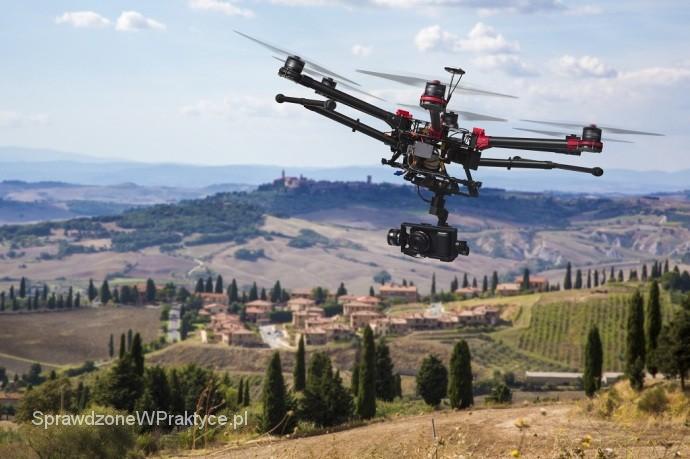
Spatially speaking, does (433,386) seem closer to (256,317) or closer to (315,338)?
(315,338)

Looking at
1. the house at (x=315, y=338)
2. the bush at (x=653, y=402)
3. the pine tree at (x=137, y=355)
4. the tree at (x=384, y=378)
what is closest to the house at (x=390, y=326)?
the house at (x=315, y=338)

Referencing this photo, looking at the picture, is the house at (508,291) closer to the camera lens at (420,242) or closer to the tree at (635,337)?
the tree at (635,337)

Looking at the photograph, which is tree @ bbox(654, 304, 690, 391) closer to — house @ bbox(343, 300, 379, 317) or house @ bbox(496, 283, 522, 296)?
house @ bbox(343, 300, 379, 317)

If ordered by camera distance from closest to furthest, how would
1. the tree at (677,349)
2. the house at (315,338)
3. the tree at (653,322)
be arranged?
the tree at (677,349) < the tree at (653,322) < the house at (315,338)

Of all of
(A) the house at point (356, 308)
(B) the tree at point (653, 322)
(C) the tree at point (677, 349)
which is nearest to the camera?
(C) the tree at point (677, 349)

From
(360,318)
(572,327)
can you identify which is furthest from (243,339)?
(572,327)

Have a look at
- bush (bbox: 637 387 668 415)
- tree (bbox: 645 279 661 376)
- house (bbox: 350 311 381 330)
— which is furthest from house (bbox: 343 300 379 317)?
bush (bbox: 637 387 668 415)
